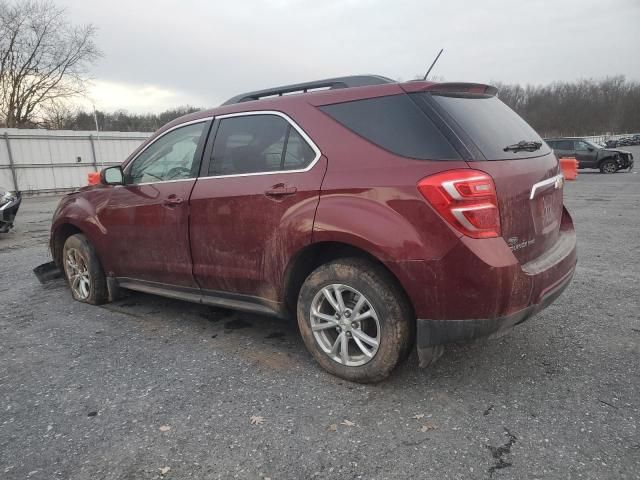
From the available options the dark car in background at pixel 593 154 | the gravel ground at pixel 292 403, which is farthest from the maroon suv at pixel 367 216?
the dark car in background at pixel 593 154

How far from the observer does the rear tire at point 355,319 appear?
275 cm

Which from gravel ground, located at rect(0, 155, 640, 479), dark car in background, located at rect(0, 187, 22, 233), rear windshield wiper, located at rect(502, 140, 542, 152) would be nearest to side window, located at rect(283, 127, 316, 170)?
rear windshield wiper, located at rect(502, 140, 542, 152)

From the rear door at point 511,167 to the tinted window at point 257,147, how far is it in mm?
897

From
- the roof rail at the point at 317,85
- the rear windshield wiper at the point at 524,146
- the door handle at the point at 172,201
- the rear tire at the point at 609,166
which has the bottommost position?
the rear tire at the point at 609,166

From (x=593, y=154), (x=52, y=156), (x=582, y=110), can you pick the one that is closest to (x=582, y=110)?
(x=582, y=110)

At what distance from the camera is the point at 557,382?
2900mm

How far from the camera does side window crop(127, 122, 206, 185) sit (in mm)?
3769

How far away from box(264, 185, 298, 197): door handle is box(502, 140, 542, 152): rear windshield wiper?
1266mm

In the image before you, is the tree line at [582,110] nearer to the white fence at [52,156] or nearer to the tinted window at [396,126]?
the white fence at [52,156]

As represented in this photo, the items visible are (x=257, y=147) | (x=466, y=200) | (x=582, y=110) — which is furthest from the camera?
(x=582, y=110)

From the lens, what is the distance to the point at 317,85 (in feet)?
11.1

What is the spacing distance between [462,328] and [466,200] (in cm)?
67

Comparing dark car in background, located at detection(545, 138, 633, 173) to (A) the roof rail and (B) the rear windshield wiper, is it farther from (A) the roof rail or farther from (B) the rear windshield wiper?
(A) the roof rail

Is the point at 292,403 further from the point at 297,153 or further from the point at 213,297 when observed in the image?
the point at 297,153
